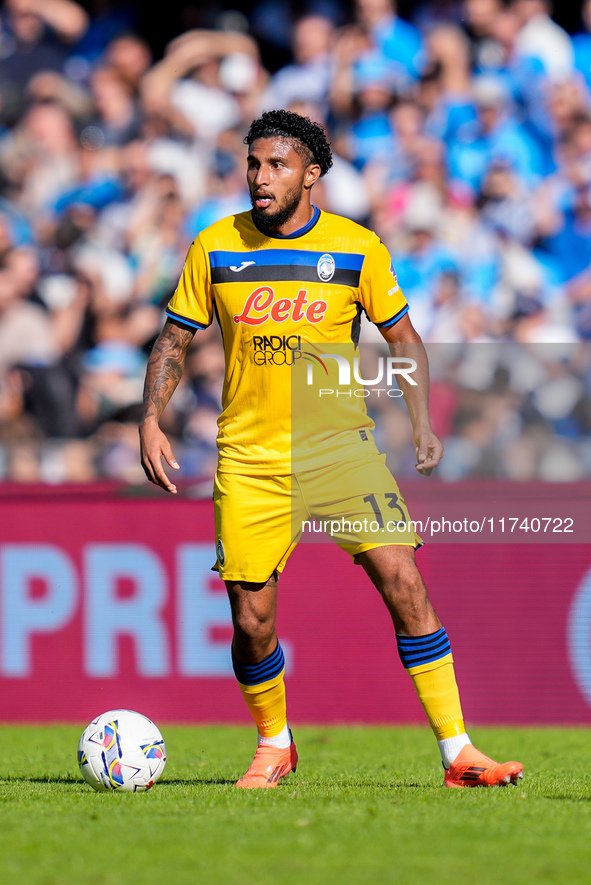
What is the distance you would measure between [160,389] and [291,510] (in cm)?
68

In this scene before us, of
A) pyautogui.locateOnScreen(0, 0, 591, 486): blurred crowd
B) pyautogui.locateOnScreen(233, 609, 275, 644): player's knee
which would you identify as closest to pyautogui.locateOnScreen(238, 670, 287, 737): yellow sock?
pyautogui.locateOnScreen(233, 609, 275, 644): player's knee

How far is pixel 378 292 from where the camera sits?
172 inches

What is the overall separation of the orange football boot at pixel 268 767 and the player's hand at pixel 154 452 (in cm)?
111

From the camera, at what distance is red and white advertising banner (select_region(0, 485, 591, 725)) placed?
6762mm

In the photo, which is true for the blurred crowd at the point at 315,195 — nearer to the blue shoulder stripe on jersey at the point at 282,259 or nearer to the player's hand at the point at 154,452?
the blue shoulder stripe on jersey at the point at 282,259

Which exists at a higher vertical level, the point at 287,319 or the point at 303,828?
the point at 287,319

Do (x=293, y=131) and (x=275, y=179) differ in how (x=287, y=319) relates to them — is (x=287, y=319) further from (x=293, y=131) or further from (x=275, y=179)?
(x=293, y=131)

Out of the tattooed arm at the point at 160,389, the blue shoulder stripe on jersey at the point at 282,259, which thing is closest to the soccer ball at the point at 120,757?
the tattooed arm at the point at 160,389

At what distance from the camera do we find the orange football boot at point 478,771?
405 cm

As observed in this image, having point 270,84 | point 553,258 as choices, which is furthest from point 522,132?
point 270,84

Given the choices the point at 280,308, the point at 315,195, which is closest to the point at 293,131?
the point at 280,308

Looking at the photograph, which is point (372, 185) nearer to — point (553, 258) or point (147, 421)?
point (553, 258)

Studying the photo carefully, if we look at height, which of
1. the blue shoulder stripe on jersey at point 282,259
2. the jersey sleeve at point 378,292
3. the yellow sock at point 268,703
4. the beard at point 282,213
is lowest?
the yellow sock at point 268,703

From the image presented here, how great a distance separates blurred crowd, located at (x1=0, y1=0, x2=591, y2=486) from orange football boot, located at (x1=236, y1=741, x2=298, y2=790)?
123 inches
